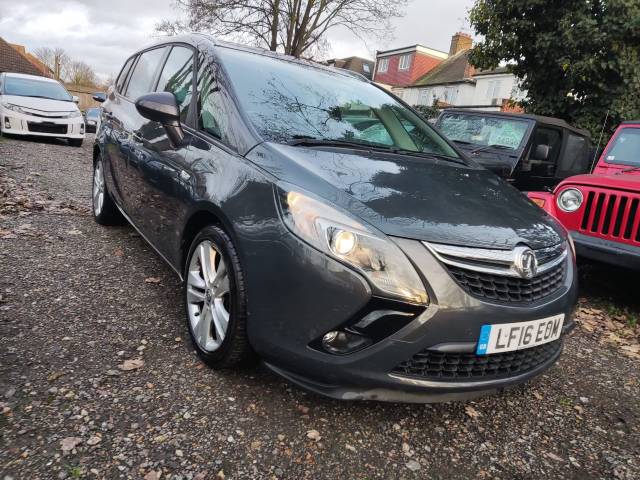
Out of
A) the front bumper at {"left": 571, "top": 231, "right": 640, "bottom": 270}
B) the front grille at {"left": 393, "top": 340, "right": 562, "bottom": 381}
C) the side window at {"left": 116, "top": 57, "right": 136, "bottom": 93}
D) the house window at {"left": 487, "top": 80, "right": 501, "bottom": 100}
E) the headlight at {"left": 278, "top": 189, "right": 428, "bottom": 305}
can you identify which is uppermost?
the house window at {"left": 487, "top": 80, "right": 501, "bottom": 100}

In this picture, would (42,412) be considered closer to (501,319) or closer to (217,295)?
(217,295)

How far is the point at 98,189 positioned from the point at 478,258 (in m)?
3.89

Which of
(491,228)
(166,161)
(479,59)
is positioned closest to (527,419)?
(491,228)

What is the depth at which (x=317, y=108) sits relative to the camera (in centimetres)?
273

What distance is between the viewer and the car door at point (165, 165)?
8.73 ft

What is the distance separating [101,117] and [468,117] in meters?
4.73

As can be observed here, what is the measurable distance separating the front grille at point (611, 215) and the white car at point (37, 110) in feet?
35.2

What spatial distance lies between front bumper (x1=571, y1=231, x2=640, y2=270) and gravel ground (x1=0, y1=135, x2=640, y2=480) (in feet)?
2.71

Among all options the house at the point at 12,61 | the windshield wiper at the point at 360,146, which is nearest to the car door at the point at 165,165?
the windshield wiper at the point at 360,146

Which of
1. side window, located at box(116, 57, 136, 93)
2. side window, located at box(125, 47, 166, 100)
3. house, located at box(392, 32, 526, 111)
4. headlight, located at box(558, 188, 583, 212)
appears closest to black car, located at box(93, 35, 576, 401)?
side window, located at box(125, 47, 166, 100)

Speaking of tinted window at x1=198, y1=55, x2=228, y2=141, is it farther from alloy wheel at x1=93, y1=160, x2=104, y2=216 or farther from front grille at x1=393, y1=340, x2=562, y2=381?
alloy wheel at x1=93, y1=160, x2=104, y2=216

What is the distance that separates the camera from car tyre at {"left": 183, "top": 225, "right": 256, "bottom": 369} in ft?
6.80

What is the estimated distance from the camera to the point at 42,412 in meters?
1.95

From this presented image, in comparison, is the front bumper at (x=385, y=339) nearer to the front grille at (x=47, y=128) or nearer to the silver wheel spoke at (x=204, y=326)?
the silver wheel spoke at (x=204, y=326)
